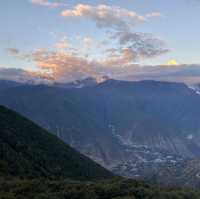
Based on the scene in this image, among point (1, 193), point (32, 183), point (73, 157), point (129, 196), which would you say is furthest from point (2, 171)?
point (73, 157)

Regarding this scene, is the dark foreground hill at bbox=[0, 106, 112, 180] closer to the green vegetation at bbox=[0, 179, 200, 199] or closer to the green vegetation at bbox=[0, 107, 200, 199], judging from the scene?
the green vegetation at bbox=[0, 107, 200, 199]

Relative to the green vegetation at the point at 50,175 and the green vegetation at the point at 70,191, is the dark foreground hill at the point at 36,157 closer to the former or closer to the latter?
the green vegetation at the point at 50,175

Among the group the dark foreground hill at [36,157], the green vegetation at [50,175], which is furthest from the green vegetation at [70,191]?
the dark foreground hill at [36,157]

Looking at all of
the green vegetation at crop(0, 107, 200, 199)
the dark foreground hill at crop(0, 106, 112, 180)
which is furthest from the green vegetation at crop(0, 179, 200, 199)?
the dark foreground hill at crop(0, 106, 112, 180)

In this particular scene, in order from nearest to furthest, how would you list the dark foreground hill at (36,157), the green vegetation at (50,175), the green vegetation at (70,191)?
the green vegetation at (70,191)
the green vegetation at (50,175)
the dark foreground hill at (36,157)

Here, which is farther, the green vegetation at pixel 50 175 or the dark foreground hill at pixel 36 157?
the dark foreground hill at pixel 36 157

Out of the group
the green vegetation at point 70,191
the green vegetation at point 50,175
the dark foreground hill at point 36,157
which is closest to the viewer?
the green vegetation at point 70,191

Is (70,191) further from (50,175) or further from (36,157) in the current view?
(36,157)

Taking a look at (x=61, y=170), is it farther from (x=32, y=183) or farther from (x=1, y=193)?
(x=1, y=193)

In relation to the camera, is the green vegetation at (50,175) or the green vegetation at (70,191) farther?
the green vegetation at (50,175)
